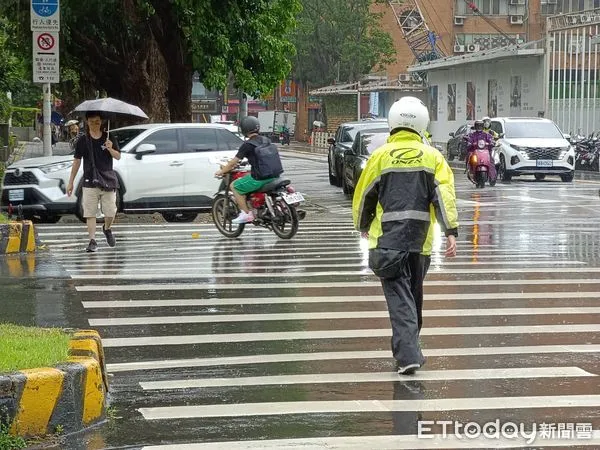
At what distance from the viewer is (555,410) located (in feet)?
22.9

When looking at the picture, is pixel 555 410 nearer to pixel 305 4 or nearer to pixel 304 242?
pixel 304 242

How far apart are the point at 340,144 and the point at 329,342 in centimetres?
2359

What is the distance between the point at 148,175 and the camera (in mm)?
20531

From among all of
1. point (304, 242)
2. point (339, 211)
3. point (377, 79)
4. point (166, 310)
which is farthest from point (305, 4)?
point (166, 310)

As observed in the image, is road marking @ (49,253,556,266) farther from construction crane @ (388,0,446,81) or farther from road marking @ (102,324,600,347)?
construction crane @ (388,0,446,81)

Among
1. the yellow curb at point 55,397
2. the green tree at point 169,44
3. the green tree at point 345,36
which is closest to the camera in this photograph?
the yellow curb at point 55,397

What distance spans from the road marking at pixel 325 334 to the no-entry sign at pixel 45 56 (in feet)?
36.6

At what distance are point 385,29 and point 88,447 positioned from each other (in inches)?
3245

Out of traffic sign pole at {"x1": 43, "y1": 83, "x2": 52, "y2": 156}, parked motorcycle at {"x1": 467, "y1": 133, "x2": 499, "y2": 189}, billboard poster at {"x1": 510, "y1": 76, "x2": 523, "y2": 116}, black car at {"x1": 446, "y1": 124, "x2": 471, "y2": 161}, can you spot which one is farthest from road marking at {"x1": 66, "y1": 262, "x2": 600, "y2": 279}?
billboard poster at {"x1": 510, "y1": 76, "x2": 523, "y2": 116}

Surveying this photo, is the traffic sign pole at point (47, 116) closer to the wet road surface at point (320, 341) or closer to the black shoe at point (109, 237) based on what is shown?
the wet road surface at point (320, 341)

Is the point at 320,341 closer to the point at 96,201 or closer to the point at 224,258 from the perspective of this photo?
the point at 224,258

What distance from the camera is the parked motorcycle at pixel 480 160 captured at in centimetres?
3008

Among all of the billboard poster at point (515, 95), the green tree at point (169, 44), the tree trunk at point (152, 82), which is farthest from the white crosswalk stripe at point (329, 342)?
the billboard poster at point (515, 95)

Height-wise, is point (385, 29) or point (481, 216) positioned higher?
point (385, 29)
